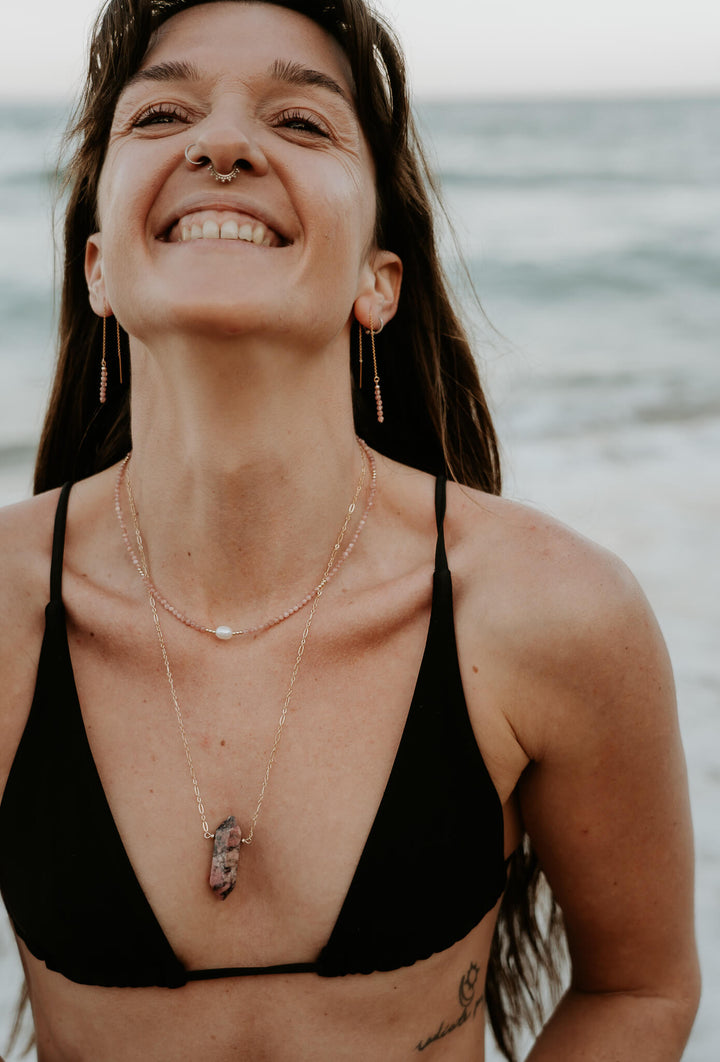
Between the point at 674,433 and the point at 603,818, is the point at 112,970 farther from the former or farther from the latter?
the point at 674,433

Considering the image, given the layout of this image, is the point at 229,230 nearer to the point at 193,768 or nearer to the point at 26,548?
the point at 26,548

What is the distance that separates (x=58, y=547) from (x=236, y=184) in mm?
771

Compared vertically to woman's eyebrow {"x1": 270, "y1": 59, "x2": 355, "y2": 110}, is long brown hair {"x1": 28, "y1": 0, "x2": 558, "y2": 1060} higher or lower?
lower

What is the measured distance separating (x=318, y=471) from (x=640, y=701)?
72cm

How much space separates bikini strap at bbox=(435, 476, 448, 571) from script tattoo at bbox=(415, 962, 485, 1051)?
78 centimetres

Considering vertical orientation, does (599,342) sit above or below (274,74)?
below

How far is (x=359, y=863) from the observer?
1929 millimetres

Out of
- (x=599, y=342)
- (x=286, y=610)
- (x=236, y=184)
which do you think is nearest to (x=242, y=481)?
(x=286, y=610)

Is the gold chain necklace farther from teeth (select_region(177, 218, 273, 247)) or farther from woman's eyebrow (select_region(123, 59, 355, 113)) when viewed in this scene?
woman's eyebrow (select_region(123, 59, 355, 113))

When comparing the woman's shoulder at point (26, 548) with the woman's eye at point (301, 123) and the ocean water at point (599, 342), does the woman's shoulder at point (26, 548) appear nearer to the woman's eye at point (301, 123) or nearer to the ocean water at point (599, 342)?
the woman's eye at point (301, 123)

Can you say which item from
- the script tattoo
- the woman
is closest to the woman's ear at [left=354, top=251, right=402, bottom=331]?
the woman

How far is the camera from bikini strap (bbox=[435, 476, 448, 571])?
2.09 metres

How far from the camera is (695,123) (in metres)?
31.5

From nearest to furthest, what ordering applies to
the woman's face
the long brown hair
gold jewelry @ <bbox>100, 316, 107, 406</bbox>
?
the woman's face, the long brown hair, gold jewelry @ <bbox>100, 316, 107, 406</bbox>
